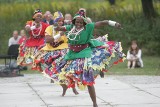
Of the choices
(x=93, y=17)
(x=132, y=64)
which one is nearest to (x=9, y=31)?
(x=93, y=17)

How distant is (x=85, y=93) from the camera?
1164 centimetres

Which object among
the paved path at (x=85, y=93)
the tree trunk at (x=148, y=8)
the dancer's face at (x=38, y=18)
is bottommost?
the paved path at (x=85, y=93)

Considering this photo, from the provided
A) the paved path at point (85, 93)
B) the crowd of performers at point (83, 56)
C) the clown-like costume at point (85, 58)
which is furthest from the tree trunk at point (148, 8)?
the clown-like costume at point (85, 58)

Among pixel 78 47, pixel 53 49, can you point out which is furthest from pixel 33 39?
pixel 78 47

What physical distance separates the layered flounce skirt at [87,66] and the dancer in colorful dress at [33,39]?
335 cm

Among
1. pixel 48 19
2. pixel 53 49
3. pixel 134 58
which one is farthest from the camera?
pixel 134 58

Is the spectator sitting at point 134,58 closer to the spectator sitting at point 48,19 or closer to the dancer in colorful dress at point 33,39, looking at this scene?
the dancer in colorful dress at point 33,39

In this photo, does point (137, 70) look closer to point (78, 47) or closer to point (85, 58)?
point (78, 47)

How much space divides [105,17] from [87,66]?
16.0m

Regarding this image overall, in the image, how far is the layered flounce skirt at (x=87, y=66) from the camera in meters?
9.28

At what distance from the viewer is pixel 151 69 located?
17.7 metres

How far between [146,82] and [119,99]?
2.90m

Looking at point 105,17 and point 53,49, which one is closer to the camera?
point 53,49

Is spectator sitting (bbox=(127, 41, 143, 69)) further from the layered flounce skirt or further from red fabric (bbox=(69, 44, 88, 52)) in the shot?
red fabric (bbox=(69, 44, 88, 52))
